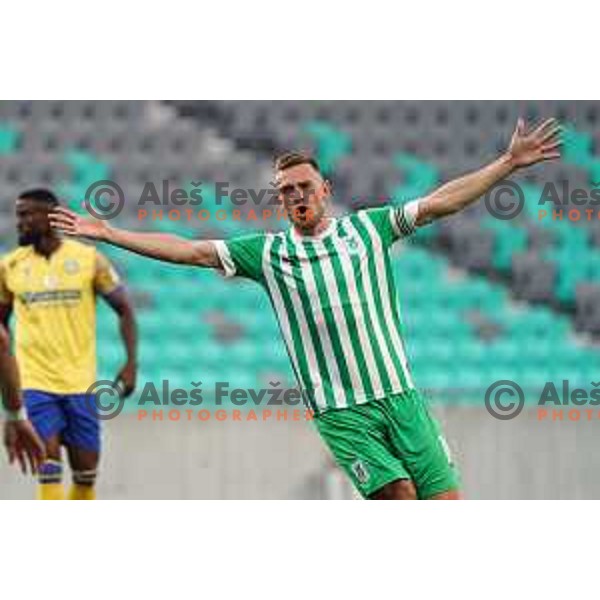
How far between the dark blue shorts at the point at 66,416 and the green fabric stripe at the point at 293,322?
2.63m

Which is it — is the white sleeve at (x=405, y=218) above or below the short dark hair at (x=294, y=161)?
below

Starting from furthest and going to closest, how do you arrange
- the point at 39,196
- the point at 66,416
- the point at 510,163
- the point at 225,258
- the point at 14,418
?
1. the point at 39,196
2. the point at 66,416
3. the point at 14,418
4. the point at 225,258
5. the point at 510,163

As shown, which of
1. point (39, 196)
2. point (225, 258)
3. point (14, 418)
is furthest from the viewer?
point (39, 196)

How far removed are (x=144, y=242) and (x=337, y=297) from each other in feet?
2.44

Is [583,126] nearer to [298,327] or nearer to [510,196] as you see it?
[510,196]

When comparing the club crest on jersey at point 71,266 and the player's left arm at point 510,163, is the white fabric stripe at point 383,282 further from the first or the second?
the club crest on jersey at point 71,266

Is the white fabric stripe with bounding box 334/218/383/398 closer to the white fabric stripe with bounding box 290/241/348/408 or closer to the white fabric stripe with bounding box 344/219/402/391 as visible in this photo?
the white fabric stripe with bounding box 344/219/402/391

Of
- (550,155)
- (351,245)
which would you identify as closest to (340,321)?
(351,245)

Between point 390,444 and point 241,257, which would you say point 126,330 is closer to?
point 241,257

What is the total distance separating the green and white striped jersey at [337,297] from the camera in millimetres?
5859

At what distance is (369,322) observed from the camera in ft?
19.5

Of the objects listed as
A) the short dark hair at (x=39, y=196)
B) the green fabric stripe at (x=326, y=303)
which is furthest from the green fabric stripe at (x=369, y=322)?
the short dark hair at (x=39, y=196)

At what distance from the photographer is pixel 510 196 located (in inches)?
433

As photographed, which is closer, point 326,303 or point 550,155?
point 550,155
